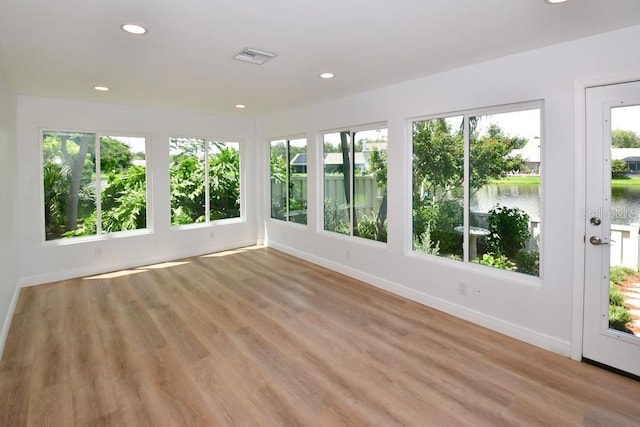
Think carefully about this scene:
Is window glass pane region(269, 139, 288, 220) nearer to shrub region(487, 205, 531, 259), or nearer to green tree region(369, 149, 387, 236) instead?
green tree region(369, 149, 387, 236)

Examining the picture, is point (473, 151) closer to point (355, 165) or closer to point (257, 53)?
point (355, 165)

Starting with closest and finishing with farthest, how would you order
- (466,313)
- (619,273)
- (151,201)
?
(619,273) → (466,313) → (151,201)

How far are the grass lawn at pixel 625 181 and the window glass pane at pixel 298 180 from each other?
13.3 feet

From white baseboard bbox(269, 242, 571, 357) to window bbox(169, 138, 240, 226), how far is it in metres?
2.55

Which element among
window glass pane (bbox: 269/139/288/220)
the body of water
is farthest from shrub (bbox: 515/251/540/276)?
window glass pane (bbox: 269/139/288/220)

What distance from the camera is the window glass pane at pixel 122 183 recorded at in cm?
526

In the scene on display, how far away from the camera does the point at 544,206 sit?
2.91 meters

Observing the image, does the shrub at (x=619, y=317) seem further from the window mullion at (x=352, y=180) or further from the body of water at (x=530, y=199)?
the window mullion at (x=352, y=180)

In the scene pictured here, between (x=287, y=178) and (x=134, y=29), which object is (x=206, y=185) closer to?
(x=287, y=178)

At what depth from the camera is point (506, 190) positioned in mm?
3268

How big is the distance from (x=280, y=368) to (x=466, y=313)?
1.95 meters

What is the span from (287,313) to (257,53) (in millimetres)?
2528

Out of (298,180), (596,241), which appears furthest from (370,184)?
(596,241)

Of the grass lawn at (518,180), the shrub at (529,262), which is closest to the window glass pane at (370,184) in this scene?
the grass lawn at (518,180)
